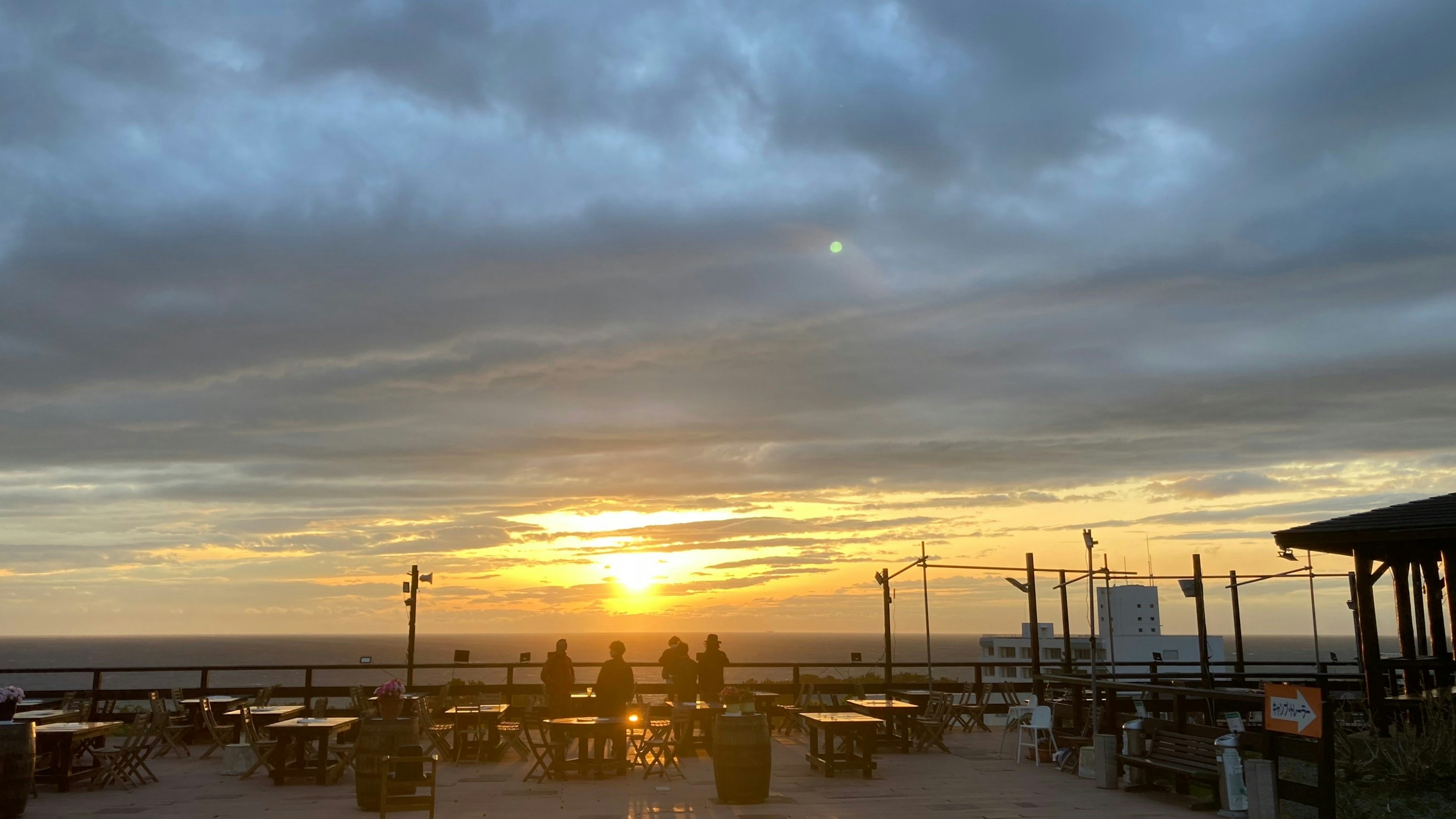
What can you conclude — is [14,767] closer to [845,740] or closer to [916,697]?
[845,740]

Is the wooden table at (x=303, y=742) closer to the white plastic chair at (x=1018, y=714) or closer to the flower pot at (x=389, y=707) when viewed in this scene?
the flower pot at (x=389, y=707)

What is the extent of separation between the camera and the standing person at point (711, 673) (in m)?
15.3

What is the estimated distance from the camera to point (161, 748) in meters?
14.4

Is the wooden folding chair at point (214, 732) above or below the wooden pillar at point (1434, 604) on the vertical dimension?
below

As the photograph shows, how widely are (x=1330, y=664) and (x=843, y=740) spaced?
537 inches

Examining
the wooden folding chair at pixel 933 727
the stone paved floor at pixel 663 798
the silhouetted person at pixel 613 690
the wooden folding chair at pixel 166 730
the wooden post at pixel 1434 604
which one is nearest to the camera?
the stone paved floor at pixel 663 798

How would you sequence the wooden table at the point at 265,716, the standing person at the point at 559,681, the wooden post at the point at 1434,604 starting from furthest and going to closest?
the wooden post at the point at 1434,604 < the standing person at the point at 559,681 < the wooden table at the point at 265,716

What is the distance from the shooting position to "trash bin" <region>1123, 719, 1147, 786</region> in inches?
435

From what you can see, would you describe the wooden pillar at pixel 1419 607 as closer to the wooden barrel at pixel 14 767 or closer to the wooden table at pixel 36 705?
the wooden barrel at pixel 14 767

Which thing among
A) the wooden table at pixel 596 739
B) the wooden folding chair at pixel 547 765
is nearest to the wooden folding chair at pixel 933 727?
the wooden table at pixel 596 739

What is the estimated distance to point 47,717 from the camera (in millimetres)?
12469

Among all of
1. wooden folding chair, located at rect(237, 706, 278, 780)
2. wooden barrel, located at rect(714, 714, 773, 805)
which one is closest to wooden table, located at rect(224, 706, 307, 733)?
wooden folding chair, located at rect(237, 706, 278, 780)

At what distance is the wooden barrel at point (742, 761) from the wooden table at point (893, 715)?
12.0ft

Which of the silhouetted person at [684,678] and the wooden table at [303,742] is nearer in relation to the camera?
the wooden table at [303,742]
